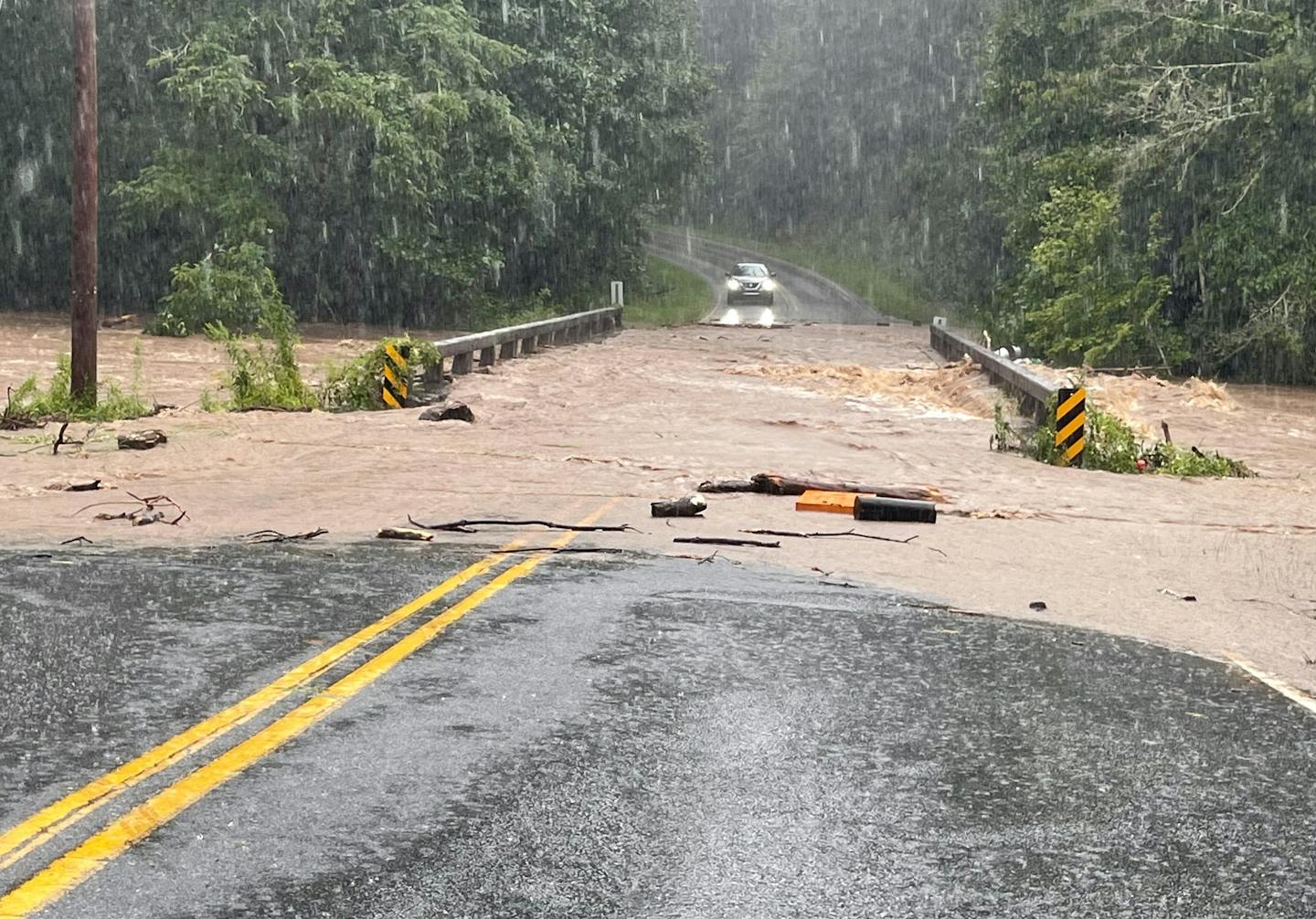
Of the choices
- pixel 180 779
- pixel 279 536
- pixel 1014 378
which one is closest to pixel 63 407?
pixel 279 536

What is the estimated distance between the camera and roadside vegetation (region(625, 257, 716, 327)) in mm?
54312

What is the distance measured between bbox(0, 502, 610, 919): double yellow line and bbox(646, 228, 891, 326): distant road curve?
46.8m

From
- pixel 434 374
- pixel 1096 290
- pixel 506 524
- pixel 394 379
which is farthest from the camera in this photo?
pixel 1096 290

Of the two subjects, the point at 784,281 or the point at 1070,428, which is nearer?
the point at 1070,428

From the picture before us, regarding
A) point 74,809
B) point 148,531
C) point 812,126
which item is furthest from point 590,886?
point 812,126

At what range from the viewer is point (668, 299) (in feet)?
209

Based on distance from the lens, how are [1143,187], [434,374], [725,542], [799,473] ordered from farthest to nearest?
[1143,187], [434,374], [799,473], [725,542]

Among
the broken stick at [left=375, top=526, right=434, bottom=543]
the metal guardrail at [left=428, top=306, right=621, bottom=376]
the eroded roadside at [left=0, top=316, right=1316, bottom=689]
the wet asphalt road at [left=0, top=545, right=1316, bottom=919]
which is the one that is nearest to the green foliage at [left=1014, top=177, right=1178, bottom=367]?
the eroded roadside at [left=0, top=316, right=1316, bottom=689]

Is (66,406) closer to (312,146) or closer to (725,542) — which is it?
(725,542)

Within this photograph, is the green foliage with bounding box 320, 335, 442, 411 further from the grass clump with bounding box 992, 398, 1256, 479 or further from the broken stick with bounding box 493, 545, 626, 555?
the broken stick with bounding box 493, 545, 626, 555

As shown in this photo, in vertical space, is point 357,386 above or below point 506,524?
above

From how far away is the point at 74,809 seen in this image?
508 centimetres

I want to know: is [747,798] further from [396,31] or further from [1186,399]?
[396,31]

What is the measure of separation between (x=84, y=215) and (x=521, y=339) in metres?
13.2
